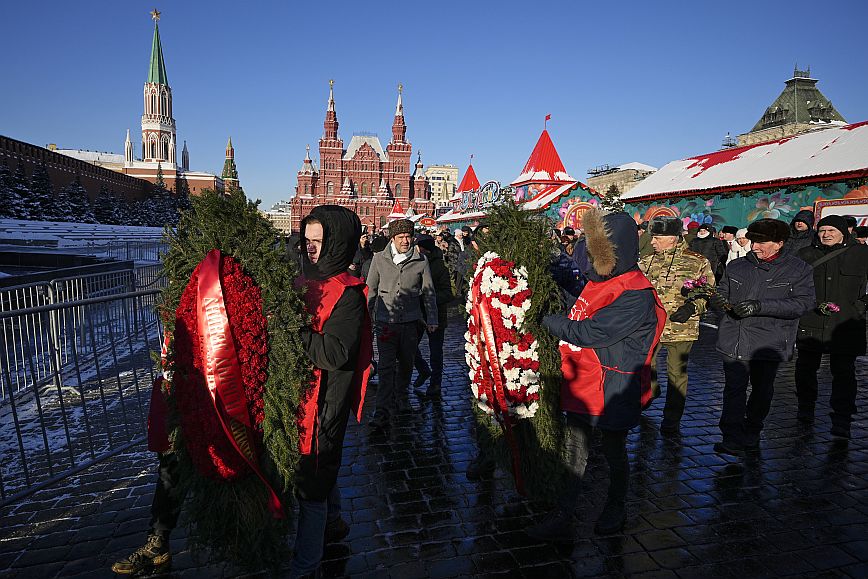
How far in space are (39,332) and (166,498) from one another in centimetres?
328

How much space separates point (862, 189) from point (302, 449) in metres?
13.9

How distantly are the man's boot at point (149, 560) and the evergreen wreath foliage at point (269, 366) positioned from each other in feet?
1.75

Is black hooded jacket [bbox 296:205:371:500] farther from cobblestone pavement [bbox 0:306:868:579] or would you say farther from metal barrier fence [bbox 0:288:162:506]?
metal barrier fence [bbox 0:288:162:506]

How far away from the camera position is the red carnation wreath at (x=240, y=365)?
248 centimetres

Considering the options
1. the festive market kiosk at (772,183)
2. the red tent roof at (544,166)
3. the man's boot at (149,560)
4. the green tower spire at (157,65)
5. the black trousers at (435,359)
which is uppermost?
the green tower spire at (157,65)

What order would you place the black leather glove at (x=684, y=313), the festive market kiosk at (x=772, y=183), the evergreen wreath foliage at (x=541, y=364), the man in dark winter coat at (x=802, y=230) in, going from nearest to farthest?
the evergreen wreath foliage at (x=541, y=364)
the black leather glove at (x=684, y=313)
the man in dark winter coat at (x=802, y=230)
the festive market kiosk at (x=772, y=183)

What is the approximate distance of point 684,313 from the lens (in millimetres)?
4645

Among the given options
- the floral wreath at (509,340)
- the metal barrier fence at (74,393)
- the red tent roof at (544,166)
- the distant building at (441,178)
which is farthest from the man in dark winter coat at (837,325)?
the distant building at (441,178)

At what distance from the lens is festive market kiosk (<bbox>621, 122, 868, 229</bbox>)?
476 inches

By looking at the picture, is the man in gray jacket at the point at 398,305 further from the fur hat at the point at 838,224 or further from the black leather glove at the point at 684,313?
the fur hat at the point at 838,224

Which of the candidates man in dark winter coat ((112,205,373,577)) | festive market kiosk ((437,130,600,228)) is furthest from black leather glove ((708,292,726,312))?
festive market kiosk ((437,130,600,228))

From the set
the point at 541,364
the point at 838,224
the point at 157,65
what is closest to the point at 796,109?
the point at 838,224

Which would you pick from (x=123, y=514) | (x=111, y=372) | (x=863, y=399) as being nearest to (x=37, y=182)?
(x=111, y=372)

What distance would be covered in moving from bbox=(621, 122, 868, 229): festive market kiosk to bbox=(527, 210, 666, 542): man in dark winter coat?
11759mm
